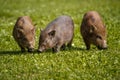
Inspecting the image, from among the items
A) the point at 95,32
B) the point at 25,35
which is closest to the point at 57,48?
the point at 25,35

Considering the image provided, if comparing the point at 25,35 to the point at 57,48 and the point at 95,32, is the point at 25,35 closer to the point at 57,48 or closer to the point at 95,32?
the point at 57,48

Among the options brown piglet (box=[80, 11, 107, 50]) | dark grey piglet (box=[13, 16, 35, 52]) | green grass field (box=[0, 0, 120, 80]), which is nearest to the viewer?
green grass field (box=[0, 0, 120, 80])

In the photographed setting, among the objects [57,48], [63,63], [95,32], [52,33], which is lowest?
[63,63]

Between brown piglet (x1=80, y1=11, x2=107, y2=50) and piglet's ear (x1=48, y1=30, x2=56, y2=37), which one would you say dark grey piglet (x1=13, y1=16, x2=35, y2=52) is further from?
brown piglet (x1=80, y1=11, x2=107, y2=50)

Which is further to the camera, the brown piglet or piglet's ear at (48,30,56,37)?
the brown piglet

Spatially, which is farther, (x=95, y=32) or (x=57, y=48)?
(x=95, y=32)

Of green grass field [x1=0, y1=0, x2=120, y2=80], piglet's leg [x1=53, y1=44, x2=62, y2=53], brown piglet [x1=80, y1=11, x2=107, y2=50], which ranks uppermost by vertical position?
brown piglet [x1=80, y1=11, x2=107, y2=50]

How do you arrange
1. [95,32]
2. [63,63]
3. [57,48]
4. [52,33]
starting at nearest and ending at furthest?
1. [63,63]
2. [52,33]
3. [57,48]
4. [95,32]

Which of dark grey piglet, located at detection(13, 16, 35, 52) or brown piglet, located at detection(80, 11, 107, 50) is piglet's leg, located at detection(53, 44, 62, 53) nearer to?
dark grey piglet, located at detection(13, 16, 35, 52)

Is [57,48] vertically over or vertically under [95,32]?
under

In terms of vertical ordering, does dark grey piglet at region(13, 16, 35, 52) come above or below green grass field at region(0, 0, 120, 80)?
above

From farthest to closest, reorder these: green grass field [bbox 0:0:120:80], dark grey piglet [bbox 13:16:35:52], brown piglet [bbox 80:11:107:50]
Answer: brown piglet [bbox 80:11:107:50], dark grey piglet [bbox 13:16:35:52], green grass field [bbox 0:0:120:80]

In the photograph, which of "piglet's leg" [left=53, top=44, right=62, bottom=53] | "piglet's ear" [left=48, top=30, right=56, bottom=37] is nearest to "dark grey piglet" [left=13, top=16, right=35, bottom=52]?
"piglet's ear" [left=48, top=30, right=56, bottom=37]

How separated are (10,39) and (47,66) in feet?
17.7
